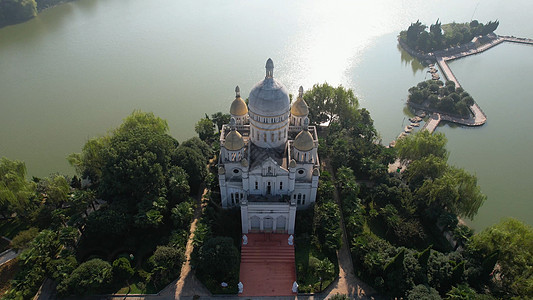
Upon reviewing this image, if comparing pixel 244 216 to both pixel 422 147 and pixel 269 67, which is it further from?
pixel 422 147

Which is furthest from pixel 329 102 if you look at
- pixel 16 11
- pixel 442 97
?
pixel 16 11

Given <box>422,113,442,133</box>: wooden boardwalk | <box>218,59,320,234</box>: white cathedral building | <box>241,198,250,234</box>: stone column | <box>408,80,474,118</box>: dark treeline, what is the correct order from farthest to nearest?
<box>408,80,474,118</box>: dark treeline, <box>422,113,442,133</box>: wooden boardwalk, <box>218,59,320,234</box>: white cathedral building, <box>241,198,250,234</box>: stone column

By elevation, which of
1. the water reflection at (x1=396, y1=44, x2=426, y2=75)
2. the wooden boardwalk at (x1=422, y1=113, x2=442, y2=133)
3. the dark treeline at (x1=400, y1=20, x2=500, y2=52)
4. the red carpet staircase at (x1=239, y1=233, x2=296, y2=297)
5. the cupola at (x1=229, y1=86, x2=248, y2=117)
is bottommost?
the red carpet staircase at (x1=239, y1=233, x2=296, y2=297)

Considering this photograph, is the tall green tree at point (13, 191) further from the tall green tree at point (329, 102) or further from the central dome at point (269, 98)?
the tall green tree at point (329, 102)

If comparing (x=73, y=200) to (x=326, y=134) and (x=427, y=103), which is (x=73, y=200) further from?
(x=427, y=103)

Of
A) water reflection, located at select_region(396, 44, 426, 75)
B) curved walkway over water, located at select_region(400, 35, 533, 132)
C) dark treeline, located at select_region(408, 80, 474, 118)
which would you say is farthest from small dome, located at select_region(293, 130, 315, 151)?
water reflection, located at select_region(396, 44, 426, 75)

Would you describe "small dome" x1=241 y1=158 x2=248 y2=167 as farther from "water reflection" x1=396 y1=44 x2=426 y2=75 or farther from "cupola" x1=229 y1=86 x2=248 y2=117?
"water reflection" x1=396 y1=44 x2=426 y2=75

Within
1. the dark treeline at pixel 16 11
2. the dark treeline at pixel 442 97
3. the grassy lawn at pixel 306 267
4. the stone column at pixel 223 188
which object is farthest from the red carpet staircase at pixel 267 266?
the dark treeline at pixel 16 11
